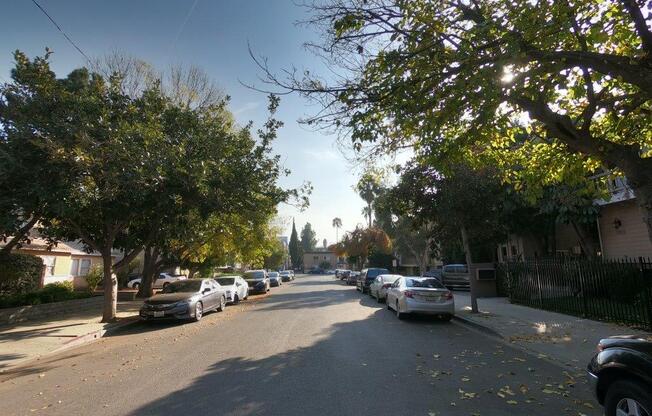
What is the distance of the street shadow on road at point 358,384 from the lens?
5.31 meters

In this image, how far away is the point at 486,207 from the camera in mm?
14875

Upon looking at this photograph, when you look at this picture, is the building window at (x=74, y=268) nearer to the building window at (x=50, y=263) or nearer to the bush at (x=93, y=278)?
the building window at (x=50, y=263)

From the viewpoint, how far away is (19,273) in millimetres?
17547

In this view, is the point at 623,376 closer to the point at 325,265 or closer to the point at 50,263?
the point at 50,263

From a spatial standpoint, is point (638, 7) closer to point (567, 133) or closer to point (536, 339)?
point (567, 133)

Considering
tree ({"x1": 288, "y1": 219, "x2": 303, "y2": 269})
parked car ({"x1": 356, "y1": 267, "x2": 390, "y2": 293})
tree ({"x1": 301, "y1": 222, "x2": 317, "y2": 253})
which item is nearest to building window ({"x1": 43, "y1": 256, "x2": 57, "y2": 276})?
parked car ({"x1": 356, "y1": 267, "x2": 390, "y2": 293})

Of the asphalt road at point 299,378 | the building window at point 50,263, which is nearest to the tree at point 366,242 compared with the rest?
the building window at point 50,263

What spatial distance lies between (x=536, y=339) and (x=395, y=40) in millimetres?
7582

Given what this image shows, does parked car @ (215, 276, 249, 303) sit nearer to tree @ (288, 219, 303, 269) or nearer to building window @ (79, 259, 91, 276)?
building window @ (79, 259, 91, 276)

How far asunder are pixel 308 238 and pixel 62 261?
4530 inches

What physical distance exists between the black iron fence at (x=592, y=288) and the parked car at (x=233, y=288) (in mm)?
12993

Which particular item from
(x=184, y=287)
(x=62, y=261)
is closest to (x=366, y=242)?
(x=62, y=261)

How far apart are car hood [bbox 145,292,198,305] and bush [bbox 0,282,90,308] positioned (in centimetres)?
507

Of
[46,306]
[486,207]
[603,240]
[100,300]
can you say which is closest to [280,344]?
[486,207]
